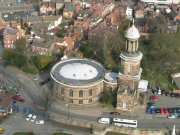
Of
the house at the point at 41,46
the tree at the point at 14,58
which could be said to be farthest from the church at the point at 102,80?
the house at the point at 41,46

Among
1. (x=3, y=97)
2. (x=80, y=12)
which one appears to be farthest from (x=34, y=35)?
(x=3, y=97)

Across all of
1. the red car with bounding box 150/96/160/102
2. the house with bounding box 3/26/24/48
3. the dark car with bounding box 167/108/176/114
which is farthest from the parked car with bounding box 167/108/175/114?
the house with bounding box 3/26/24/48

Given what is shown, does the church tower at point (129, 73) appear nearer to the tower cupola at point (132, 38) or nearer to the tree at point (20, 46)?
the tower cupola at point (132, 38)

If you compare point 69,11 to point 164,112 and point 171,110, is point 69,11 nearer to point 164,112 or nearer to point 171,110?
point 171,110

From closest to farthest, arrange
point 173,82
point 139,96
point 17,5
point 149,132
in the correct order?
1. point 149,132
2. point 139,96
3. point 173,82
4. point 17,5

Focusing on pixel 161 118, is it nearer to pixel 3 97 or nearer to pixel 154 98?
pixel 154 98

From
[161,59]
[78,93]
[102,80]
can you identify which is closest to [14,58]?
[78,93]
